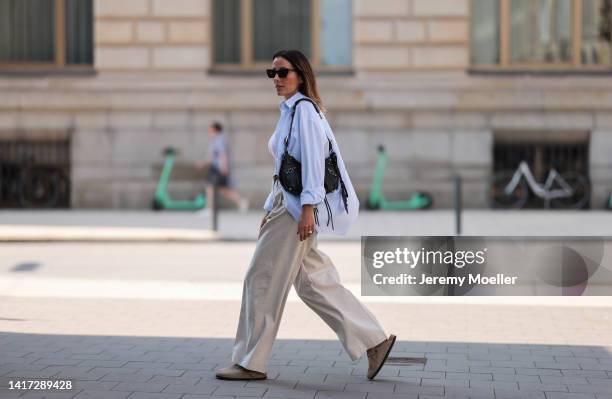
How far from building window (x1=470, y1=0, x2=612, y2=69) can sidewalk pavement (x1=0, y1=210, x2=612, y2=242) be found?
3459 millimetres

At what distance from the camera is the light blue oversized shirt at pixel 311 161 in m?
5.70

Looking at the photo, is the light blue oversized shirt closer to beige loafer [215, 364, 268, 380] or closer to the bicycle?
beige loafer [215, 364, 268, 380]

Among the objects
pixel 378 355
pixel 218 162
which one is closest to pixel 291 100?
pixel 378 355

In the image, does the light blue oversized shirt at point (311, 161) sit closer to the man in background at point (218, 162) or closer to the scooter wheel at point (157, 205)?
the man in background at point (218, 162)

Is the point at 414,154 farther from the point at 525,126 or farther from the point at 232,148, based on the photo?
the point at 232,148

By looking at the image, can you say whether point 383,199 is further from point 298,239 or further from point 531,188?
point 298,239

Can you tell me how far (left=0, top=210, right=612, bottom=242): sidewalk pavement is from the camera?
15.6 metres

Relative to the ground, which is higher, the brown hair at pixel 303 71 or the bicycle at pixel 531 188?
the brown hair at pixel 303 71

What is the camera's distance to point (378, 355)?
5992mm

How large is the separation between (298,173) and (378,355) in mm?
1123

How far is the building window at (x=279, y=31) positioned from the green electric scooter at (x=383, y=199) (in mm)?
2197

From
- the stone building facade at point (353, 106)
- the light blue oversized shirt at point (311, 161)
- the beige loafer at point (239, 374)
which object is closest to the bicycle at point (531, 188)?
the stone building facade at point (353, 106)

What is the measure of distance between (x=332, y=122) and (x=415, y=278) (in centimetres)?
1245

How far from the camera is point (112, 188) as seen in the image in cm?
2169
